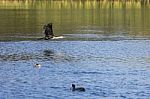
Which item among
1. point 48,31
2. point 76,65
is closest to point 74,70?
point 76,65

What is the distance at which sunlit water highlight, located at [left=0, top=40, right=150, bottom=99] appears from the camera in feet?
127

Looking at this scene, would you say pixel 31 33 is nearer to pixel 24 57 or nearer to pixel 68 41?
pixel 68 41

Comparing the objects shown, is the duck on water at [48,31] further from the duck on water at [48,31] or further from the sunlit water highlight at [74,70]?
the sunlit water highlight at [74,70]

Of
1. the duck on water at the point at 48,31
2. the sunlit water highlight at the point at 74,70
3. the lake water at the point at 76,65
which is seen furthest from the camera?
the duck on water at the point at 48,31

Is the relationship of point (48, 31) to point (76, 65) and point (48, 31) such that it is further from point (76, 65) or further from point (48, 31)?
point (76, 65)

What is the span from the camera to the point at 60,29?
303 ft

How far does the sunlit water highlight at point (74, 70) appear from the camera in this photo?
3862 centimetres

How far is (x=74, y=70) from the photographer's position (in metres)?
47.6

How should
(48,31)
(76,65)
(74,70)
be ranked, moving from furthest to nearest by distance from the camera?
(48,31) < (76,65) < (74,70)

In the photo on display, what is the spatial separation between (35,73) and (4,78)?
10.4 feet

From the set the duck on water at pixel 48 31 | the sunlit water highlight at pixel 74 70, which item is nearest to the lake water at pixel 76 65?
the sunlit water highlight at pixel 74 70

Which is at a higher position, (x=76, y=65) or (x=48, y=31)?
(x=48, y=31)

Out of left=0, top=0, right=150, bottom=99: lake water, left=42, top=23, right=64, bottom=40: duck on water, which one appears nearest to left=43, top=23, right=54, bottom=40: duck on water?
left=42, top=23, right=64, bottom=40: duck on water

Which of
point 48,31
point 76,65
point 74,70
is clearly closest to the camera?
point 74,70
